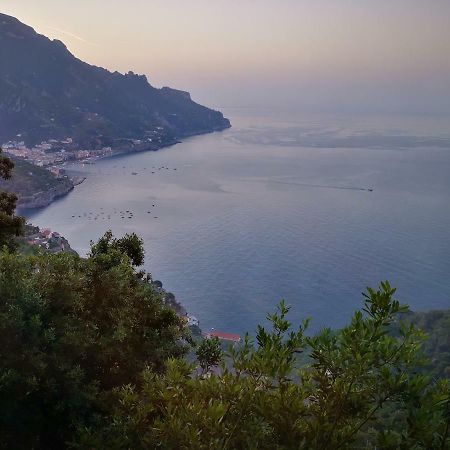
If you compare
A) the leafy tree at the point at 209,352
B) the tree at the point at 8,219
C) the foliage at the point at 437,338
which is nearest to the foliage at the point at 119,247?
the tree at the point at 8,219

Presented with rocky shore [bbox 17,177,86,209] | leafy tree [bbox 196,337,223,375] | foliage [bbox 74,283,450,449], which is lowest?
rocky shore [bbox 17,177,86,209]

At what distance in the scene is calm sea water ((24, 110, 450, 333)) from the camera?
1565 inches

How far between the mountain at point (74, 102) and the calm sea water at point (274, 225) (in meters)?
22.0

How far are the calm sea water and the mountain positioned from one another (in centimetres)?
2198

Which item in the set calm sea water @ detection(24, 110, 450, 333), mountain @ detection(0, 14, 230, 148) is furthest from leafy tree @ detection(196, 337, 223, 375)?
mountain @ detection(0, 14, 230, 148)

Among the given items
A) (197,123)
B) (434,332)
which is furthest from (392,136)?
(434,332)

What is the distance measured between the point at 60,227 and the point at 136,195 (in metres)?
17.5

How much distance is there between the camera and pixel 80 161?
97.7 metres

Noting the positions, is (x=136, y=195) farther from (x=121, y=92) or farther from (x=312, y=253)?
(x=121, y=92)

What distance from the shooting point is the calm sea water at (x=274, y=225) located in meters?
39.8

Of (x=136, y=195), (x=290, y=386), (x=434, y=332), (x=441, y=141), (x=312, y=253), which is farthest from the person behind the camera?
(x=441, y=141)

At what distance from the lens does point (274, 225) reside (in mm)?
56000

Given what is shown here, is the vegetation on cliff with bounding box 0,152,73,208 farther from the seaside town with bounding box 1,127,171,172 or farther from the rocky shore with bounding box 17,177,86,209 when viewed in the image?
the seaside town with bounding box 1,127,171,172

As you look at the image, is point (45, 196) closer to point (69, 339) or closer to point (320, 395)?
point (69, 339)
